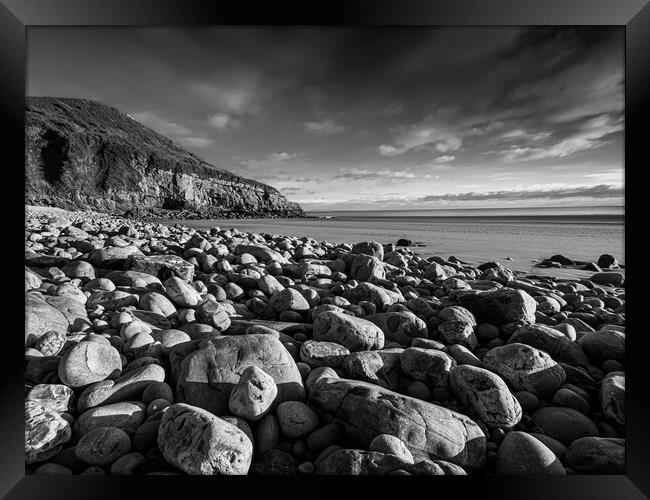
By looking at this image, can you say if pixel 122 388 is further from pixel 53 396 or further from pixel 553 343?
pixel 553 343

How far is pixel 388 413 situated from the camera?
1402mm

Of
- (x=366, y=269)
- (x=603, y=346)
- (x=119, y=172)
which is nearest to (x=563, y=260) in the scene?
(x=366, y=269)

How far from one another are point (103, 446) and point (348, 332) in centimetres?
140

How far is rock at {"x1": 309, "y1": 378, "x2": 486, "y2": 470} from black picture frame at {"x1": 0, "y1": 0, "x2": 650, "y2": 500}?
131mm

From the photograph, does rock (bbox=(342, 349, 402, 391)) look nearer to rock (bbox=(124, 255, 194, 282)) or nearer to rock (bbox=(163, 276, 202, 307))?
rock (bbox=(163, 276, 202, 307))

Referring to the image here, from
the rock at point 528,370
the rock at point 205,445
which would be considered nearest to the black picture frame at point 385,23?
the rock at point 528,370

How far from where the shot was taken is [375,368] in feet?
5.96

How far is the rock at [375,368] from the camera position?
1.78m

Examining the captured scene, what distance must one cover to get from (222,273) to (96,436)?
8.50 feet

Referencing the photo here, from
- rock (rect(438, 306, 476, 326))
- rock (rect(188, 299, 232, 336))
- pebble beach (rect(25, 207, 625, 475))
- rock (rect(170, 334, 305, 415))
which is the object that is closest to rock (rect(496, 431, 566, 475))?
pebble beach (rect(25, 207, 625, 475))

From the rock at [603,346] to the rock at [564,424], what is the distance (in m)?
0.71

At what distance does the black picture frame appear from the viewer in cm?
127

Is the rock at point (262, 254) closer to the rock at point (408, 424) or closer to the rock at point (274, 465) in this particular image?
the rock at point (408, 424)
